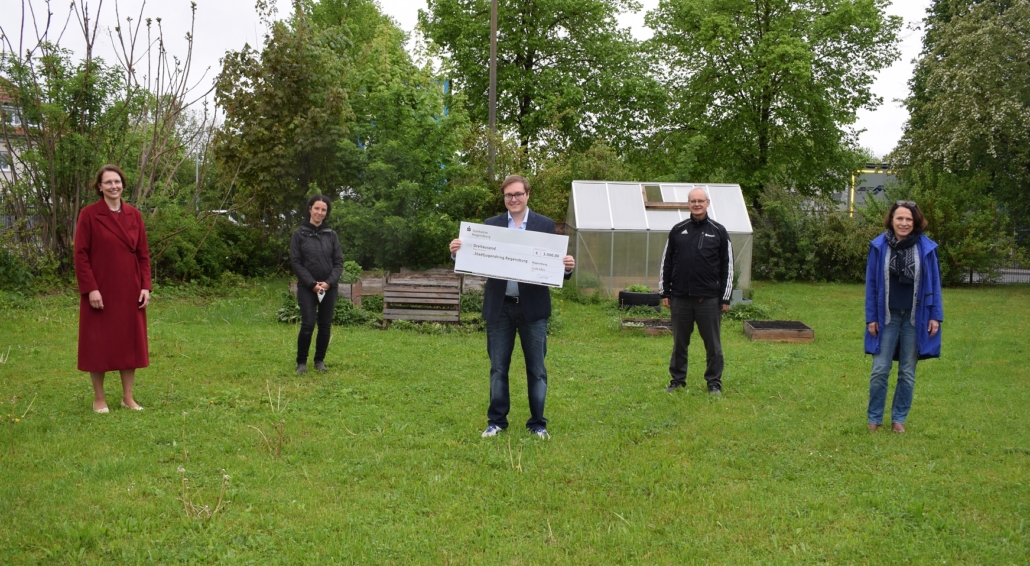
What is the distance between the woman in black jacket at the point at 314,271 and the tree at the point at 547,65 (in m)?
20.0

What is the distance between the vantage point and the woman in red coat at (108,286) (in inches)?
265

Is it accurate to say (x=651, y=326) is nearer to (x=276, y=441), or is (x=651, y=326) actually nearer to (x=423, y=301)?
(x=423, y=301)

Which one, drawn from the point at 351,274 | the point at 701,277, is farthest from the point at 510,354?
the point at 351,274

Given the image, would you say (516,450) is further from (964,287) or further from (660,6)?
(660,6)

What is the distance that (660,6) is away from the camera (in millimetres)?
31219

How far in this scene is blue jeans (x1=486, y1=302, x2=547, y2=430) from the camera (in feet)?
20.4

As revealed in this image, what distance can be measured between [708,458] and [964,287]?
69.2 feet

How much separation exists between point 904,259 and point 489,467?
140 inches

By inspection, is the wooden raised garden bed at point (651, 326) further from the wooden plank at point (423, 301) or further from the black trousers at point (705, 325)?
the black trousers at point (705, 325)

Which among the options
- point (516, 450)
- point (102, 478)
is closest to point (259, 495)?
point (102, 478)

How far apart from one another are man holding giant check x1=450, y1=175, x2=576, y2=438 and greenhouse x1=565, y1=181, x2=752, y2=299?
1121 cm

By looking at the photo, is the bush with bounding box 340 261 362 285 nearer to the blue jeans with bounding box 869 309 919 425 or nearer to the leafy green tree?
the leafy green tree

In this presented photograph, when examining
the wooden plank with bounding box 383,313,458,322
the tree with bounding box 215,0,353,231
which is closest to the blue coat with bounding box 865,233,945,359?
the wooden plank with bounding box 383,313,458,322

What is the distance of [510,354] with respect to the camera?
6.19 m
